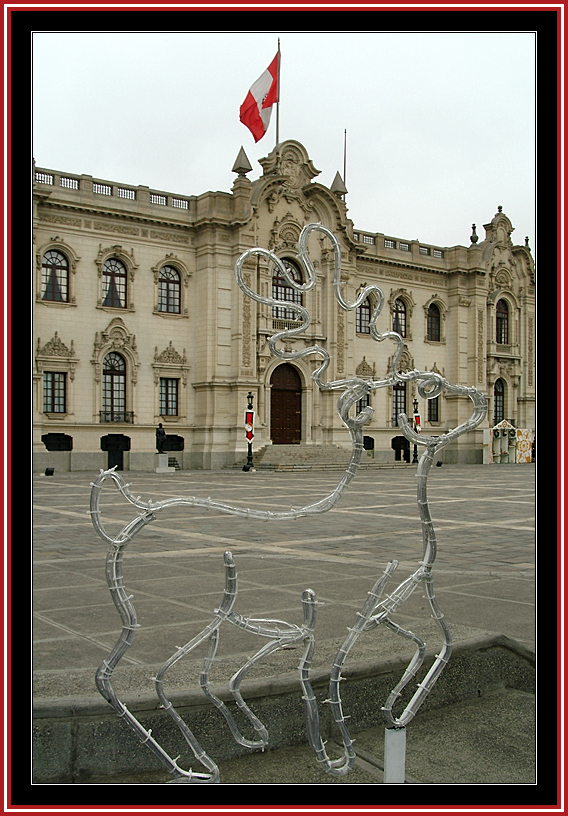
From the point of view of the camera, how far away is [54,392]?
3192 cm

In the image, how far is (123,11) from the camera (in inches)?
123

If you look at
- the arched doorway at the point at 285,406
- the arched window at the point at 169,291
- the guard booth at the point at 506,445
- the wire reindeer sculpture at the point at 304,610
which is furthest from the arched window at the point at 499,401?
the wire reindeer sculpture at the point at 304,610

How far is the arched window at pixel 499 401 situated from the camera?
47.6 metres

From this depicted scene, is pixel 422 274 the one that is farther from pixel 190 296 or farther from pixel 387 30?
pixel 387 30

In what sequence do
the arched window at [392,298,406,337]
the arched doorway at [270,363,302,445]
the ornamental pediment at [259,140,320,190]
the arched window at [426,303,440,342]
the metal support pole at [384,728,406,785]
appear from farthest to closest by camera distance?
the arched window at [426,303,440,342], the arched window at [392,298,406,337], the arched doorway at [270,363,302,445], the ornamental pediment at [259,140,320,190], the metal support pole at [384,728,406,785]

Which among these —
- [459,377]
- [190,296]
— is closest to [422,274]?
[459,377]

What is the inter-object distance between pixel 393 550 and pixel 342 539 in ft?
4.23

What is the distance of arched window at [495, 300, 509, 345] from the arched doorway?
15765 millimetres

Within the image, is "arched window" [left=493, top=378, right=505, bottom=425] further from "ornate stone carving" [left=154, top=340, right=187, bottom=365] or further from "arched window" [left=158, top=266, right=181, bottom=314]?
"arched window" [left=158, top=266, right=181, bottom=314]

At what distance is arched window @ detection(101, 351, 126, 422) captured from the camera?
33.3 m

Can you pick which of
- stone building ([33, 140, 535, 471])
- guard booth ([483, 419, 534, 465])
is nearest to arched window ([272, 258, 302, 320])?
stone building ([33, 140, 535, 471])

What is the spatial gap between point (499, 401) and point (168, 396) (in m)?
22.3

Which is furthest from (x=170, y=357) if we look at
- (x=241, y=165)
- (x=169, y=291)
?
(x=241, y=165)

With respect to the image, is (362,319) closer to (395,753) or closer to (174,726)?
(174,726)
